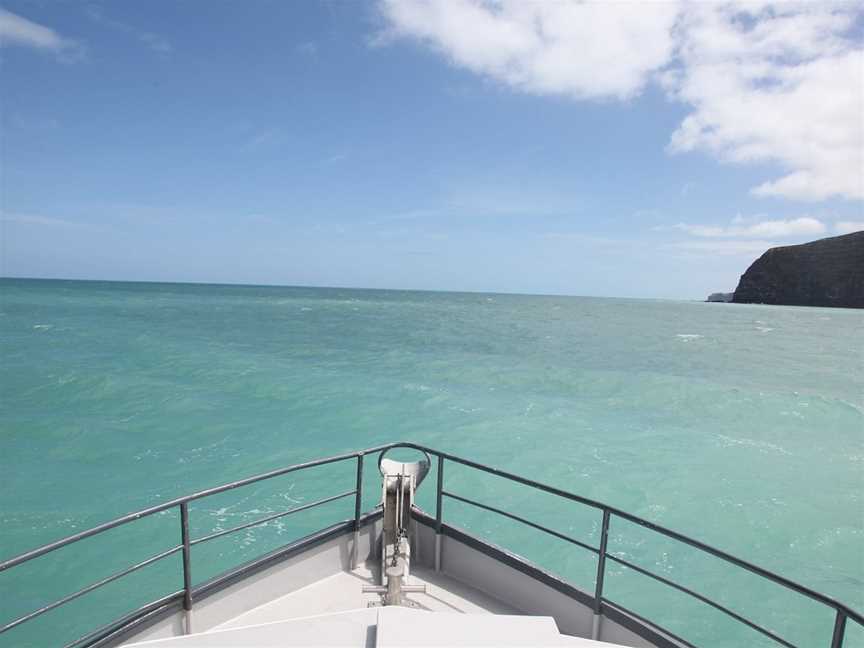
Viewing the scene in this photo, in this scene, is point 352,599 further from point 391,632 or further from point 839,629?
point 839,629

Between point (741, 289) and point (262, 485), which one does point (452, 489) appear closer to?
point (262, 485)

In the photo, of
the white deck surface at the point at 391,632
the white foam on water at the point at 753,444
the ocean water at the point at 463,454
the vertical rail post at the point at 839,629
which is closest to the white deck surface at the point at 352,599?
the white deck surface at the point at 391,632

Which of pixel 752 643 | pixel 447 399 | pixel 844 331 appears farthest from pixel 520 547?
pixel 844 331

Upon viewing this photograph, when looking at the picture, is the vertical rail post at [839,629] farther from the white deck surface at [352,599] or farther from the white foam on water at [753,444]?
the white foam on water at [753,444]

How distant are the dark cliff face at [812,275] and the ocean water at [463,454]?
4864 inches

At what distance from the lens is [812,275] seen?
13262cm

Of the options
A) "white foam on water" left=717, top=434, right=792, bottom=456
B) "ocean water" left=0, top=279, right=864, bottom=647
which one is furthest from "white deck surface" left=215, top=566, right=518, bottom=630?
"white foam on water" left=717, top=434, right=792, bottom=456

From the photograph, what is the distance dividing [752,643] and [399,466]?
265 inches

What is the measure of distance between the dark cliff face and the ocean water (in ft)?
405

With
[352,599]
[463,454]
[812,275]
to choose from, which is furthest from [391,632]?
[812,275]

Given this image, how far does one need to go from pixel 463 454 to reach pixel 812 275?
15949 centimetres

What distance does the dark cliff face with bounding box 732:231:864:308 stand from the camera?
Result: 123 meters

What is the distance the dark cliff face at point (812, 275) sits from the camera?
123m

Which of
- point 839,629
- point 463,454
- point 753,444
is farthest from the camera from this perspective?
point 753,444
